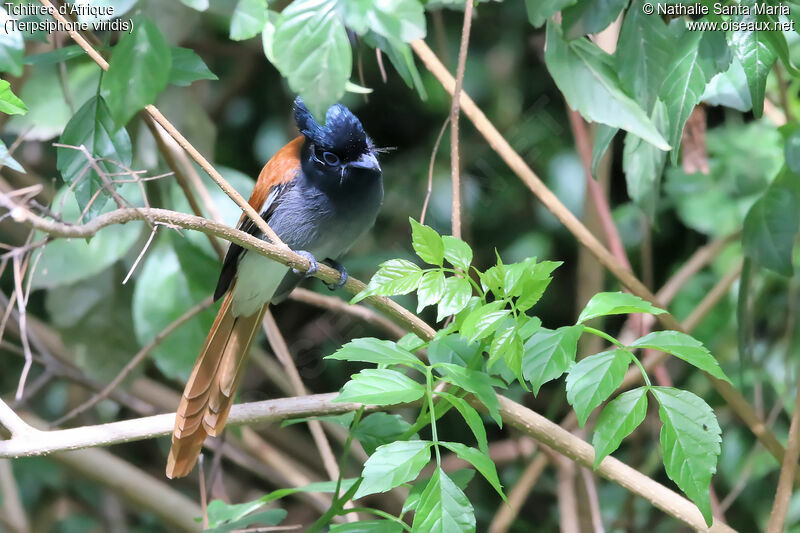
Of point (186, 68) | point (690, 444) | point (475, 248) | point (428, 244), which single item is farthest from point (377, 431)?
point (475, 248)

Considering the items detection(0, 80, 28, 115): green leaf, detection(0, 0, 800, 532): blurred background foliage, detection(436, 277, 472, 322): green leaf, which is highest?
detection(0, 80, 28, 115): green leaf

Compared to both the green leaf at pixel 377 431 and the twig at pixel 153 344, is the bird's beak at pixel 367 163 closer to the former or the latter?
the twig at pixel 153 344

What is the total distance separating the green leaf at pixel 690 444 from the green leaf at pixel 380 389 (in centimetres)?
30

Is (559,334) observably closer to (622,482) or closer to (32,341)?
(622,482)

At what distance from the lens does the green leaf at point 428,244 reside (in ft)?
3.58

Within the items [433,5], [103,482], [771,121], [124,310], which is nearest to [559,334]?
[433,5]

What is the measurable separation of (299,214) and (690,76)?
1058 mm

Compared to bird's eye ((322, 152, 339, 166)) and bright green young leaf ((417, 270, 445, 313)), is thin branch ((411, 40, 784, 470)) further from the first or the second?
bright green young leaf ((417, 270, 445, 313))

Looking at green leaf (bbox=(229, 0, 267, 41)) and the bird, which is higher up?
green leaf (bbox=(229, 0, 267, 41))

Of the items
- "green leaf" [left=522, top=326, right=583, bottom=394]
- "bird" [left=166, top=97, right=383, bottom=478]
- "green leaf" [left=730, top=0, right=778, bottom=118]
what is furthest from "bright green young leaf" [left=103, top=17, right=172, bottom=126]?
"bird" [left=166, top=97, right=383, bottom=478]

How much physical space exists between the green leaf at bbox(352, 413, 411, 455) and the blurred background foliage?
1.00m

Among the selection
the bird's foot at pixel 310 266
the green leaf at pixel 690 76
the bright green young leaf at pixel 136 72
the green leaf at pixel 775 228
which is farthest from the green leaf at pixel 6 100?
the green leaf at pixel 775 228

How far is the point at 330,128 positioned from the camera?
192 centimetres

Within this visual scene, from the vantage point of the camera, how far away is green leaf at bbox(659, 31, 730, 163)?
46.9 inches
